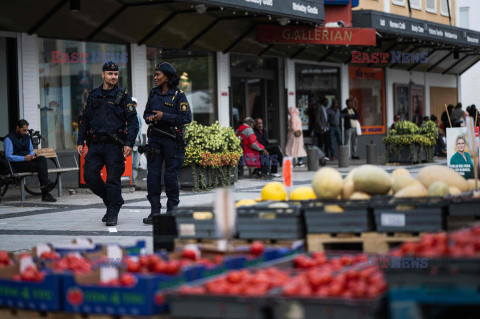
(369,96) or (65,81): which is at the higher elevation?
(369,96)

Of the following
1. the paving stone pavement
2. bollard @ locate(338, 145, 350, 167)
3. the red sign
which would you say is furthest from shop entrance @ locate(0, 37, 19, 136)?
bollard @ locate(338, 145, 350, 167)

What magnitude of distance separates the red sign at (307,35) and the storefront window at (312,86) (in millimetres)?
4127

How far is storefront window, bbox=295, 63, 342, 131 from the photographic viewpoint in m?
28.4

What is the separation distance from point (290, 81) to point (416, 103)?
11.6m

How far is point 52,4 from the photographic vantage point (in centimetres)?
1744

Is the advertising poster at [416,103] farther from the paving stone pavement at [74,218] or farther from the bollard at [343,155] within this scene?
the paving stone pavement at [74,218]

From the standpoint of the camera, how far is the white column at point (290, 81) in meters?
27.3

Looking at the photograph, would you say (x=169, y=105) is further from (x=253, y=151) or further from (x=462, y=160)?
(x=253, y=151)

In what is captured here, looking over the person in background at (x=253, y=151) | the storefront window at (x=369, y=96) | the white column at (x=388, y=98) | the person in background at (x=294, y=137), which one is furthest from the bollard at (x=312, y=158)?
the white column at (x=388, y=98)

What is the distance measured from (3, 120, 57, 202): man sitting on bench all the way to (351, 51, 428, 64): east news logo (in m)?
16.7

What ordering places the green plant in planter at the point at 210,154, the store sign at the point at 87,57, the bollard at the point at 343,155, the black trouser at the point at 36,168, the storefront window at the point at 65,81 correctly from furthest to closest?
the bollard at the point at 343,155, the store sign at the point at 87,57, the storefront window at the point at 65,81, the green plant in planter at the point at 210,154, the black trouser at the point at 36,168

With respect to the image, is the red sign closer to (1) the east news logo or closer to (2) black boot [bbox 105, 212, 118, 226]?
(1) the east news logo

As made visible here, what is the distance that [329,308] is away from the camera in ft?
12.1

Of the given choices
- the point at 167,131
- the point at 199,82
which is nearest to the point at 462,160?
the point at 167,131
